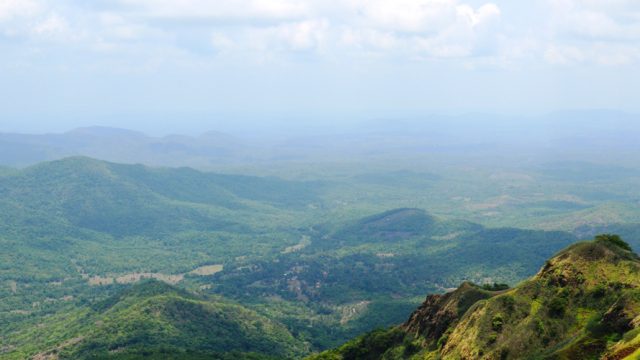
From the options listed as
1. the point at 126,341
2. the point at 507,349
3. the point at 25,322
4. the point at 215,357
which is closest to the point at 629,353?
the point at 507,349

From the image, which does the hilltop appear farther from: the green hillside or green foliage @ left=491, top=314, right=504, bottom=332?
the green hillside

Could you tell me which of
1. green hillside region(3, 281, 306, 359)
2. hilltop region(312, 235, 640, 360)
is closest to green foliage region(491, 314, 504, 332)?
hilltop region(312, 235, 640, 360)

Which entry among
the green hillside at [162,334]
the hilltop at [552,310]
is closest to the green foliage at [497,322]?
the hilltop at [552,310]

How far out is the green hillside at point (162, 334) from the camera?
134500mm

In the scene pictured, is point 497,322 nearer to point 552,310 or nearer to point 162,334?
point 552,310

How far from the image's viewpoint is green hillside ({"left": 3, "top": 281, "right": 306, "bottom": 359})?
13450cm

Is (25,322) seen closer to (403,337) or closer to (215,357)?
(215,357)

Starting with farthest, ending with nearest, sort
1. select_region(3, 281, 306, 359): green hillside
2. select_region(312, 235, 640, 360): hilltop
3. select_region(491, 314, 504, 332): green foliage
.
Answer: select_region(3, 281, 306, 359): green hillside, select_region(491, 314, 504, 332): green foliage, select_region(312, 235, 640, 360): hilltop

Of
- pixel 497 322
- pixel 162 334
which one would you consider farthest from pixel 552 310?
pixel 162 334

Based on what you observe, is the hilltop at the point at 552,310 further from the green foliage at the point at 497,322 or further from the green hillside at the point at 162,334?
the green hillside at the point at 162,334

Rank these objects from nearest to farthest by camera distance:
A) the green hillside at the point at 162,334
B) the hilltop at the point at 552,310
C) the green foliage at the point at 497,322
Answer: the hilltop at the point at 552,310, the green foliage at the point at 497,322, the green hillside at the point at 162,334

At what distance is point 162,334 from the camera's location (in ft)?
470

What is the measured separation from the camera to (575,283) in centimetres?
7781

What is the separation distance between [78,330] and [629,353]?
453 feet
